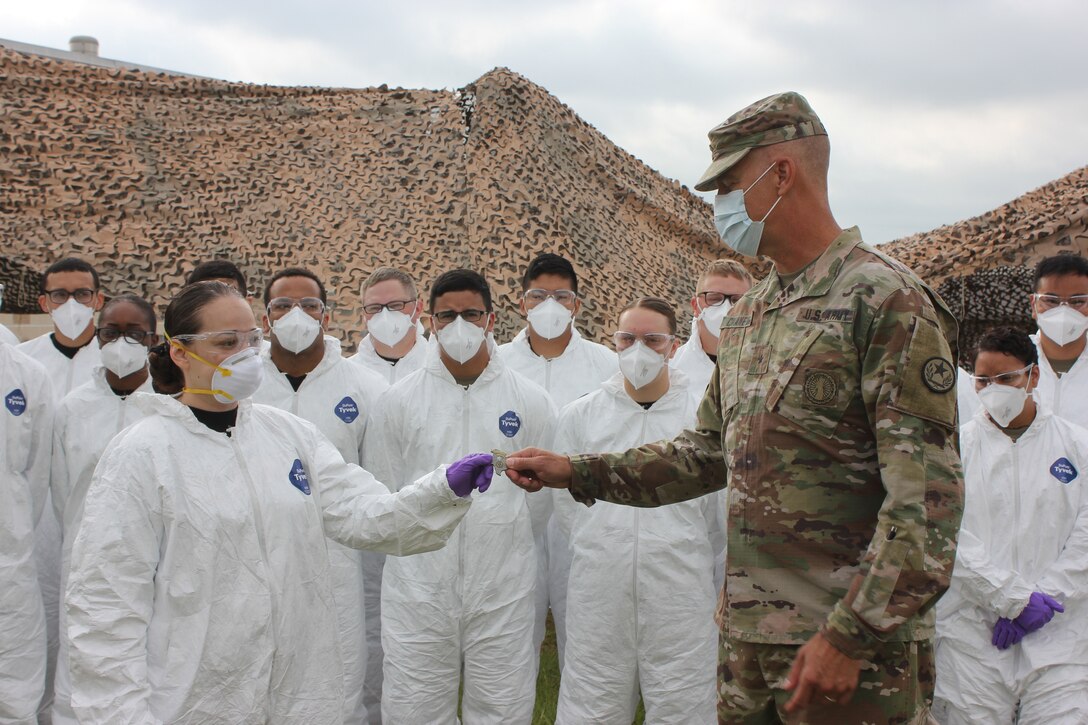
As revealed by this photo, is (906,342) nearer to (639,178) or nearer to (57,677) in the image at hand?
(57,677)

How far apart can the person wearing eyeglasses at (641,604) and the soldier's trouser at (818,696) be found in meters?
1.68

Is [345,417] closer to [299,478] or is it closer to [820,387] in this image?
[299,478]

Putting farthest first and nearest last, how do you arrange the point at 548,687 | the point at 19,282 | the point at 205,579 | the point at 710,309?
1. the point at 19,282
2. the point at 548,687
3. the point at 710,309
4. the point at 205,579

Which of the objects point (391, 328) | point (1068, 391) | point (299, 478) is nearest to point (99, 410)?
point (391, 328)

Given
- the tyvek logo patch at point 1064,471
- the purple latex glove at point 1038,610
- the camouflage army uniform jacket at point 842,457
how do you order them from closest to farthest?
the camouflage army uniform jacket at point 842,457 → the purple latex glove at point 1038,610 → the tyvek logo patch at point 1064,471

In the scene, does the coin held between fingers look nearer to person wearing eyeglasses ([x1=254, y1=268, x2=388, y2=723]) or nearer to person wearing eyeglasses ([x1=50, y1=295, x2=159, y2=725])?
person wearing eyeglasses ([x1=254, y1=268, x2=388, y2=723])

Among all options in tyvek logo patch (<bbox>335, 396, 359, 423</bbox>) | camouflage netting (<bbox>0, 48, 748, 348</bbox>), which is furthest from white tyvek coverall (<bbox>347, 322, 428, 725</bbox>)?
camouflage netting (<bbox>0, 48, 748, 348</bbox>)

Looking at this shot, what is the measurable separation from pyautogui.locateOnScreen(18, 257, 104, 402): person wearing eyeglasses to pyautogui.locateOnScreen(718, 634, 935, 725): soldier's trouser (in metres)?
4.47

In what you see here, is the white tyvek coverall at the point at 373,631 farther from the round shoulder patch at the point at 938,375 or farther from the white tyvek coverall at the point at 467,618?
the round shoulder patch at the point at 938,375

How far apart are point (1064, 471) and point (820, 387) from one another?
2.65 meters

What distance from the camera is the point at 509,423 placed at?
450 centimetres

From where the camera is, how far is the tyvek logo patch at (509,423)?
4484 mm

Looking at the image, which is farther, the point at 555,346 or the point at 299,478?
the point at 555,346

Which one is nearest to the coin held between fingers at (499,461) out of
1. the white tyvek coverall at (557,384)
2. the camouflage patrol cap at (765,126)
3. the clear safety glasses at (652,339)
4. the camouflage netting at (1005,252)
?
the camouflage patrol cap at (765,126)
